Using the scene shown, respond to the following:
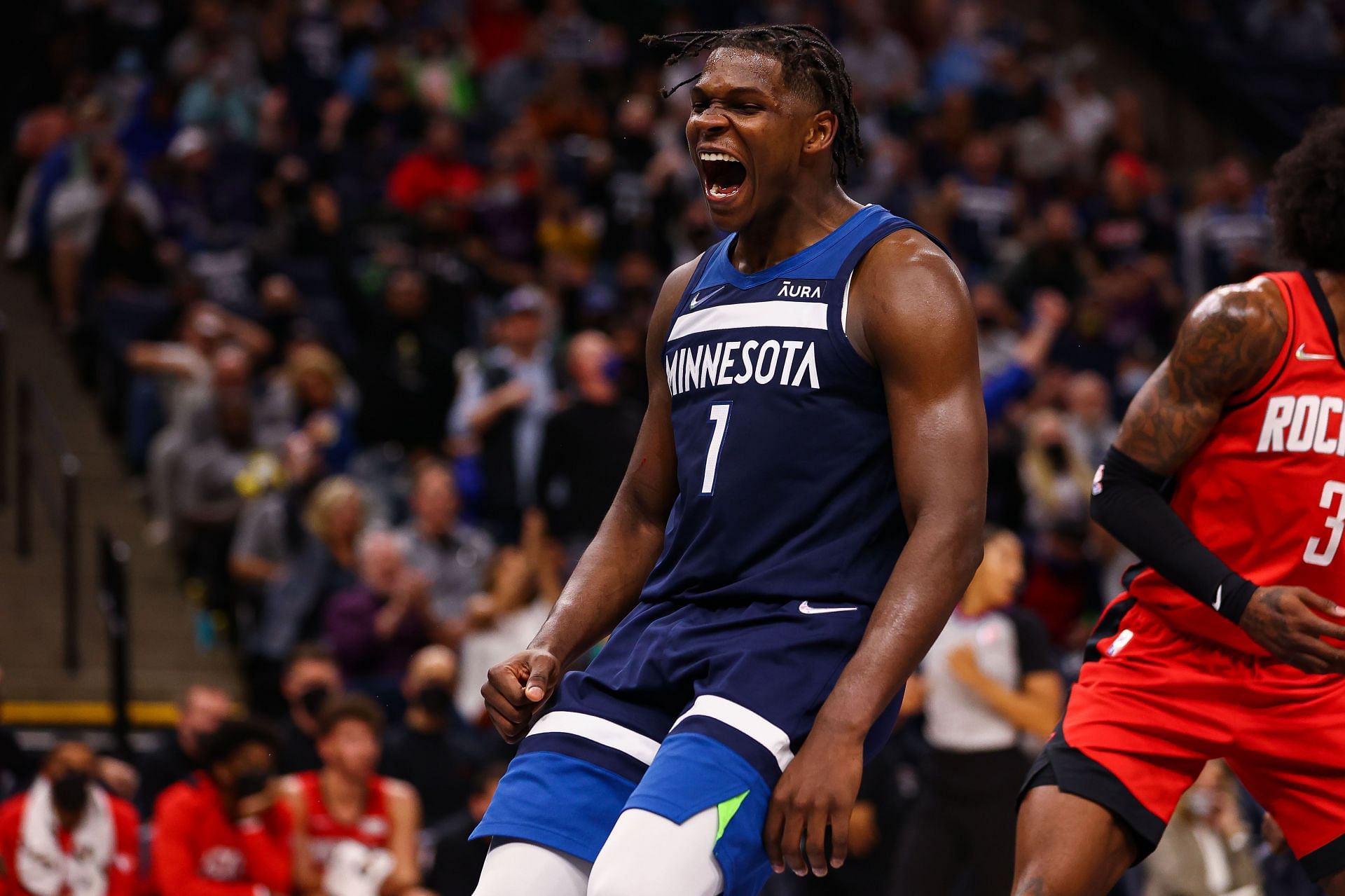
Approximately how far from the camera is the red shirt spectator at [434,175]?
1242 centimetres

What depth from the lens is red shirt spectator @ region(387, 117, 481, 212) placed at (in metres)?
12.4

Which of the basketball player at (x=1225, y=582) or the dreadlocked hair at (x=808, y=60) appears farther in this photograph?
the basketball player at (x=1225, y=582)

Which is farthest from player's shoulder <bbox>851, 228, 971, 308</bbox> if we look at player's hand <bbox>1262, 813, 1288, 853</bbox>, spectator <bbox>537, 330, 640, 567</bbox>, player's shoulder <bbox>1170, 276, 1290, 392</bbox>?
spectator <bbox>537, 330, 640, 567</bbox>

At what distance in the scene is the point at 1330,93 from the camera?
16453 millimetres

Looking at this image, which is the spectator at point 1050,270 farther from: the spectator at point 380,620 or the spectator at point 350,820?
the spectator at point 350,820

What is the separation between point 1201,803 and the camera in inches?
306

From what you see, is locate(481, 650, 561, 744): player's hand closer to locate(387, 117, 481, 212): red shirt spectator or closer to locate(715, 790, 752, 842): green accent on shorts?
locate(715, 790, 752, 842): green accent on shorts

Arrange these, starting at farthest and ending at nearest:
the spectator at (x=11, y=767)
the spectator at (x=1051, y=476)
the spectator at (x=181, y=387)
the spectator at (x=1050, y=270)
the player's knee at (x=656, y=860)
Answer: the spectator at (x=1050, y=270)
the spectator at (x=1051, y=476)
the spectator at (x=181, y=387)
the spectator at (x=11, y=767)
the player's knee at (x=656, y=860)

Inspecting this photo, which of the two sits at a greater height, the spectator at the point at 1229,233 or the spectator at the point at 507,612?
the spectator at the point at 1229,233

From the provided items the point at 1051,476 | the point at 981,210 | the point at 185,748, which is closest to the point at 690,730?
the point at 185,748

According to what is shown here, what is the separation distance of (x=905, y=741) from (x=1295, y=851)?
4.77 metres

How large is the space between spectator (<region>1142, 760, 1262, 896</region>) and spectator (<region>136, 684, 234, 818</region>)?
4327mm

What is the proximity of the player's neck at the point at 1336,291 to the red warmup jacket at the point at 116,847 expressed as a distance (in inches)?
217

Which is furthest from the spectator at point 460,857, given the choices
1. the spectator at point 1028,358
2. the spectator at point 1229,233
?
the spectator at point 1229,233
